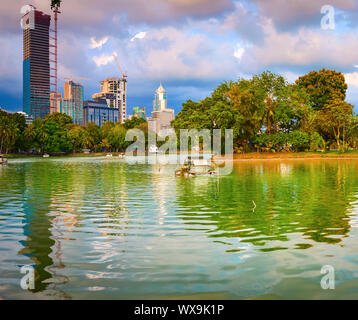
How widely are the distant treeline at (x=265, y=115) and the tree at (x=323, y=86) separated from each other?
33.1ft

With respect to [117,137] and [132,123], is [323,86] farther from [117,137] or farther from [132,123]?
[132,123]

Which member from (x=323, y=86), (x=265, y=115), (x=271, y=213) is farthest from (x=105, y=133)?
(x=271, y=213)

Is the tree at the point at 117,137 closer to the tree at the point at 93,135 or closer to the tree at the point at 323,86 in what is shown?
the tree at the point at 93,135

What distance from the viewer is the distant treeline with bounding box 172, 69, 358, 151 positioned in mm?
67875

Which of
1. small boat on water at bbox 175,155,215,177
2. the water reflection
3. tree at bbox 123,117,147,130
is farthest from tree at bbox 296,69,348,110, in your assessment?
the water reflection

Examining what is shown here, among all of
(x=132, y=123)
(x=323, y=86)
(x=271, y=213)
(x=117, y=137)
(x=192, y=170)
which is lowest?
(x=271, y=213)

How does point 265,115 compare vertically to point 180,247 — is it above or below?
above

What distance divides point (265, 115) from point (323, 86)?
2799 cm

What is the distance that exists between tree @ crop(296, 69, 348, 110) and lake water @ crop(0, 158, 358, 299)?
79.7 metres

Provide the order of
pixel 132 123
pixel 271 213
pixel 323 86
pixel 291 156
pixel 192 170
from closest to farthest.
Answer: pixel 271 213 < pixel 192 170 < pixel 291 156 < pixel 323 86 < pixel 132 123

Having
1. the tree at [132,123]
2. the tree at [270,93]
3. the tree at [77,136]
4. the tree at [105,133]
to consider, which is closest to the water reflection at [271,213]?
the tree at [270,93]

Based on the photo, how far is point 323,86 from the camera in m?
90.1

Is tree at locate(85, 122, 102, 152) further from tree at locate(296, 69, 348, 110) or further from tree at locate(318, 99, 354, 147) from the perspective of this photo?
tree at locate(318, 99, 354, 147)
